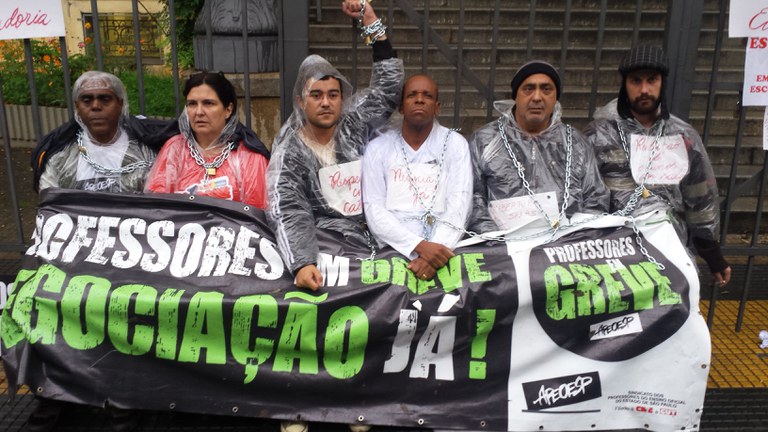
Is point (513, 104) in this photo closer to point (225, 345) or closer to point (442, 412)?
point (442, 412)

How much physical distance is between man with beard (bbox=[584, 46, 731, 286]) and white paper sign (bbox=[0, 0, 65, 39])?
9.60 ft

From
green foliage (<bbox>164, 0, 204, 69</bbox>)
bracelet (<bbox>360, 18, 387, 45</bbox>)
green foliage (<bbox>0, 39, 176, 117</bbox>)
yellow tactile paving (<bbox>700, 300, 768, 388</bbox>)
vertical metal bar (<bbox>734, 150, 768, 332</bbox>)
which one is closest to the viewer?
bracelet (<bbox>360, 18, 387, 45</bbox>)

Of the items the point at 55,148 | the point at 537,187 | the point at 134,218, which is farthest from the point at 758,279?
the point at 55,148

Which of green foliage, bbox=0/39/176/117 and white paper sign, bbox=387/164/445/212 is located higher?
green foliage, bbox=0/39/176/117

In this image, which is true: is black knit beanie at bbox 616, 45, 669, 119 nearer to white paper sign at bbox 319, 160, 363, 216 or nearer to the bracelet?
the bracelet

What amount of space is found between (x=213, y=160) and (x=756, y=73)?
3028 mm

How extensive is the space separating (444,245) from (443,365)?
1.87 feet

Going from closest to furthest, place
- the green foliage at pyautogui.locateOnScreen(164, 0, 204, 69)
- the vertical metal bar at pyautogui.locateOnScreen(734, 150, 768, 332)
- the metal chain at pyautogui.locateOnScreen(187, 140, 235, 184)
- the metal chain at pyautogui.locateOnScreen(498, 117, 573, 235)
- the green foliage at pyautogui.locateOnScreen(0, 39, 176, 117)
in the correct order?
the metal chain at pyautogui.locateOnScreen(498, 117, 573, 235) < the metal chain at pyautogui.locateOnScreen(187, 140, 235, 184) < the vertical metal bar at pyautogui.locateOnScreen(734, 150, 768, 332) < the green foliage at pyautogui.locateOnScreen(164, 0, 204, 69) < the green foliage at pyautogui.locateOnScreen(0, 39, 176, 117)

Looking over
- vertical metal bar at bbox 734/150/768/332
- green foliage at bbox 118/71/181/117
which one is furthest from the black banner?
green foliage at bbox 118/71/181/117

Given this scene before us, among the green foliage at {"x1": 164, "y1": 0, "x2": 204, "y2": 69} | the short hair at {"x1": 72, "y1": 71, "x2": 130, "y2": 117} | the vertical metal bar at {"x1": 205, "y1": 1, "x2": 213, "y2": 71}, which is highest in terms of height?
the green foliage at {"x1": 164, "y1": 0, "x2": 204, "y2": 69}

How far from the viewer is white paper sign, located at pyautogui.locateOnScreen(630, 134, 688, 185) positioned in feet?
11.0

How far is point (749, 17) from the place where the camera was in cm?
362

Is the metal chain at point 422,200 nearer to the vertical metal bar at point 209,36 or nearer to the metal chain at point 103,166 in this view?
the vertical metal bar at point 209,36

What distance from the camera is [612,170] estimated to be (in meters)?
3.44
